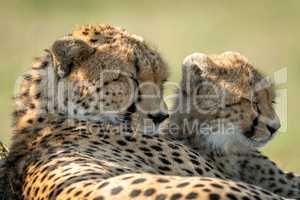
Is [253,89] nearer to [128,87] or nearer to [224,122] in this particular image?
[224,122]

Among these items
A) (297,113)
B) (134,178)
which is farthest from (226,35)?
(134,178)

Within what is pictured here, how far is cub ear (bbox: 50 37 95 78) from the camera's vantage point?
5957 millimetres

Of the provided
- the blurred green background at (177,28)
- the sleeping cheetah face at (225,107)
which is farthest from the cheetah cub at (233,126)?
the blurred green background at (177,28)

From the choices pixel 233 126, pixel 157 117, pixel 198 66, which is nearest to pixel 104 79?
pixel 157 117

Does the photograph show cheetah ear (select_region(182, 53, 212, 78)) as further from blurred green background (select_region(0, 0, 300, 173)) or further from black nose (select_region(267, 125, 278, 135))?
blurred green background (select_region(0, 0, 300, 173))

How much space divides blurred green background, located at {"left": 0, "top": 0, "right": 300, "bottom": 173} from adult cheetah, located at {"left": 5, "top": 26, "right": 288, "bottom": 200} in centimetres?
423

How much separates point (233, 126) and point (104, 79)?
2.60 ft

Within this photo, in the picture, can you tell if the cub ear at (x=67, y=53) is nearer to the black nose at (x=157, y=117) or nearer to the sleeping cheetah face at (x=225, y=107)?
the black nose at (x=157, y=117)

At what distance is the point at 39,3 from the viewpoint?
1539 cm

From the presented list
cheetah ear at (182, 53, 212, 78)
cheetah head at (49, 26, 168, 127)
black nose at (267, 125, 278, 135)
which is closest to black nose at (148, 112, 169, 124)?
cheetah head at (49, 26, 168, 127)

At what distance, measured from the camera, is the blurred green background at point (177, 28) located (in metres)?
12.2

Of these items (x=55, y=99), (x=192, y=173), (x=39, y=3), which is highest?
(x=39, y=3)

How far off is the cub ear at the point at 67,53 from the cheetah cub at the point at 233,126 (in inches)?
27.5

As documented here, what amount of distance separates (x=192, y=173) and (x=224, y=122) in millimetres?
657
